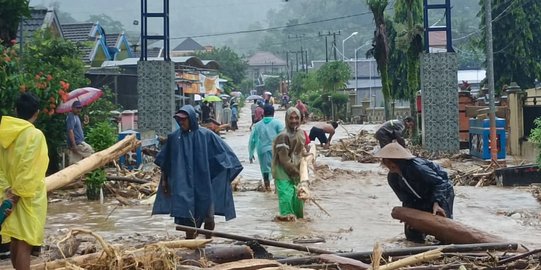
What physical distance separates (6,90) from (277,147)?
3456 millimetres

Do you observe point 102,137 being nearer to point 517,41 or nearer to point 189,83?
point 517,41

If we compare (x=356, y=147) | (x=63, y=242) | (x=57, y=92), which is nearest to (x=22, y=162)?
(x=63, y=242)

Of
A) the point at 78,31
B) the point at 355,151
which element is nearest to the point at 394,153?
the point at 355,151

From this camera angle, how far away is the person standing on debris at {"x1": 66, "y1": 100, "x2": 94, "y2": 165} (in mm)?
14445

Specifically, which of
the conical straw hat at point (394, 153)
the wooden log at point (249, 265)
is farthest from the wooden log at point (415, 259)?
the conical straw hat at point (394, 153)

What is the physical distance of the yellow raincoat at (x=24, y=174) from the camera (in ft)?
21.5

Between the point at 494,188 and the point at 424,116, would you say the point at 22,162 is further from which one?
the point at 424,116

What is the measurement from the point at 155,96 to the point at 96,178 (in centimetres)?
866

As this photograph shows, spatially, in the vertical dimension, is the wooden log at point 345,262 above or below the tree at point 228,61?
below

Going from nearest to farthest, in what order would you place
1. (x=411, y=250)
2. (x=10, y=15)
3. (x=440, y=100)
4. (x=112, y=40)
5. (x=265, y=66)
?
(x=411, y=250) → (x=10, y=15) → (x=440, y=100) → (x=112, y=40) → (x=265, y=66)

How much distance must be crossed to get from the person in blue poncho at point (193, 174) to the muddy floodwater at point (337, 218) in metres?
0.90

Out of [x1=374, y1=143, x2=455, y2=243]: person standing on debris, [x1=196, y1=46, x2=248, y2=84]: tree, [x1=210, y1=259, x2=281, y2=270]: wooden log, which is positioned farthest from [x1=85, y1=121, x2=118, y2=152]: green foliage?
[x1=196, y1=46, x2=248, y2=84]: tree

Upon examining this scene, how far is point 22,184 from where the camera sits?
256 inches

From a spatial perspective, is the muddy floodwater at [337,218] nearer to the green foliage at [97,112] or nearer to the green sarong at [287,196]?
the green sarong at [287,196]
